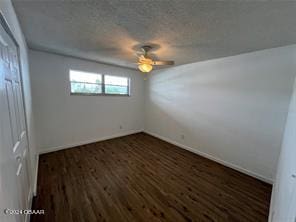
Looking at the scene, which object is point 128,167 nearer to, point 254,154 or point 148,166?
point 148,166

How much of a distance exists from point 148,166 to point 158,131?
1904mm

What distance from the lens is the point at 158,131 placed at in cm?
454

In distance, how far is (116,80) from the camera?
13.8 feet

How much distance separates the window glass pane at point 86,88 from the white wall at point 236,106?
2113 mm

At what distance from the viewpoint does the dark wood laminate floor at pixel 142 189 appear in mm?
1646

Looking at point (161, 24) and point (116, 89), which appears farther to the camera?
point (116, 89)

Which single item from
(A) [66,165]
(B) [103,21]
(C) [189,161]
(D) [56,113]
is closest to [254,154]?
(C) [189,161]

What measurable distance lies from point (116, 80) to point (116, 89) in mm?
287

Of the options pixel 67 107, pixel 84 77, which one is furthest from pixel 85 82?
pixel 67 107

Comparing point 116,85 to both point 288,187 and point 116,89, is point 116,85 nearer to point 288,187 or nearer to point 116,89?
point 116,89

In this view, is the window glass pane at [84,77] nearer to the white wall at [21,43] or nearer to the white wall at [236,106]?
the white wall at [21,43]

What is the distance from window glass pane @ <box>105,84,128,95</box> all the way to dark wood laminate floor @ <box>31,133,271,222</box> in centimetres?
185

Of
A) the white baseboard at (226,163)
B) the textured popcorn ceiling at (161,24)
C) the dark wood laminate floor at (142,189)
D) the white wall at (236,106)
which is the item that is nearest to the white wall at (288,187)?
the dark wood laminate floor at (142,189)

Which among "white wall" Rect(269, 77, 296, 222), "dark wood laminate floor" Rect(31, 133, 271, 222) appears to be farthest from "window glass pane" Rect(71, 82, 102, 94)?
"white wall" Rect(269, 77, 296, 222)
